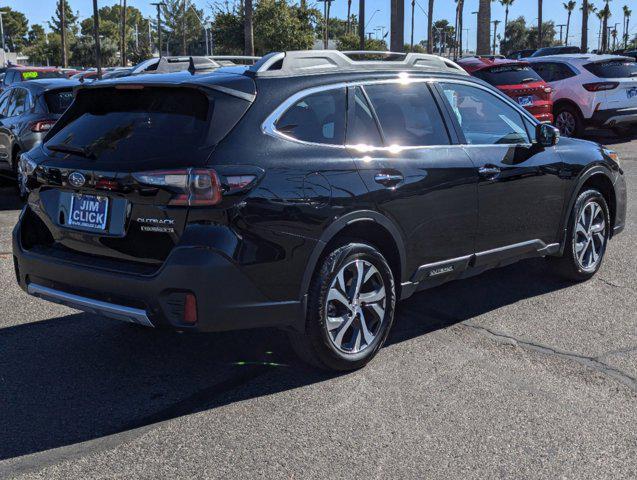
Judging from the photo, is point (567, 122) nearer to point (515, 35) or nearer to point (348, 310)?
point (348, 310)

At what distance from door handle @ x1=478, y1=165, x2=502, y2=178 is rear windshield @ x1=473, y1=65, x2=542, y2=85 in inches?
410

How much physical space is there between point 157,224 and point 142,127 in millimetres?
606

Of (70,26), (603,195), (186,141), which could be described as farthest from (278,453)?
(70,26)

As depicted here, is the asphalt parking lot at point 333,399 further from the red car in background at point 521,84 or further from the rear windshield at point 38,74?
the rear windshield at point 38,74

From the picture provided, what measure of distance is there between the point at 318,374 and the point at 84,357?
4.71 ft

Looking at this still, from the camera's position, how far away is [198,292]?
12.3 feet

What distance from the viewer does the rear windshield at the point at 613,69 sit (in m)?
15.7

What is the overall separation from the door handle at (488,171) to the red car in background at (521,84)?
10.2 m

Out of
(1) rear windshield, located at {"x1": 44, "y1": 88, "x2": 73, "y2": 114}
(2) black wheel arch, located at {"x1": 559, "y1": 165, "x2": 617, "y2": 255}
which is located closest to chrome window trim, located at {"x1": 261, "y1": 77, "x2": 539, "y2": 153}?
(2) black wheel arch, located at {"x1": 559, "y1": 165, "x2": 617, "y2": 255}

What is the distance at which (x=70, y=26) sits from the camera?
12138 cm

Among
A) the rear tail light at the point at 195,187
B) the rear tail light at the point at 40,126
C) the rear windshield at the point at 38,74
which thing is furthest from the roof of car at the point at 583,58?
the rear tail light at the point at 195,187

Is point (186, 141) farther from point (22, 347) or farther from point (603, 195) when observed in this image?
point (603, 195)

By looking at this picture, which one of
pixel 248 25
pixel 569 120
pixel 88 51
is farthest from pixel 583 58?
pixel 88 51

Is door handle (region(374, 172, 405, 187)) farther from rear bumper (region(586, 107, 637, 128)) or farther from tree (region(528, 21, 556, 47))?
tree (region(528, 21, 556, 47))
